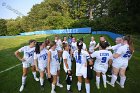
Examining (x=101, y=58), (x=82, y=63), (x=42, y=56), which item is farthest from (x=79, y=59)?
(x=42, y=56)

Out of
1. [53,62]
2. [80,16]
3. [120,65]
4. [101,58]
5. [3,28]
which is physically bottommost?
[3,28]

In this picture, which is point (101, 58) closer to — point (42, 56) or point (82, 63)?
point (82, 63)

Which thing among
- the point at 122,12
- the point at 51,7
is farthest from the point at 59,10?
the point at 122,12

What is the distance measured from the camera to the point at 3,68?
17.4 meters

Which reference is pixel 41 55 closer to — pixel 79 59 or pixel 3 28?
pixel 79 59

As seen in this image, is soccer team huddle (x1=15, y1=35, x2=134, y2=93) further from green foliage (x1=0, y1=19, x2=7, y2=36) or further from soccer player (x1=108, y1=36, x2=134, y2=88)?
green foliage (x1=0, y1=19, x2=7, y2=36)

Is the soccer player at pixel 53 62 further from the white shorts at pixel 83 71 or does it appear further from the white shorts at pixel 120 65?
the white shorts at pixel 120 65

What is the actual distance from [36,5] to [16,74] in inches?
3825

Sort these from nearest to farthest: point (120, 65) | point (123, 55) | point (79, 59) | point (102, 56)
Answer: point (79, 59), point (102, 56), point (123, 55), point (120, 65)

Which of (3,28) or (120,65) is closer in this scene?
(120,65)

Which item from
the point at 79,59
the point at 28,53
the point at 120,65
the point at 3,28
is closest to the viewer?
the point at 79,59

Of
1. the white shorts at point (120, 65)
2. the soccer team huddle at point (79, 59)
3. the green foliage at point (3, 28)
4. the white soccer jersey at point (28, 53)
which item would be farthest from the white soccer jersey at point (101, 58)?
the green foliage at point (3, 28)

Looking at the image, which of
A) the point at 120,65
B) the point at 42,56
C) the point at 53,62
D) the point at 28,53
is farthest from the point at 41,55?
the point at 120,65

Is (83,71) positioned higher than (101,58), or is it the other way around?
(101,58)
